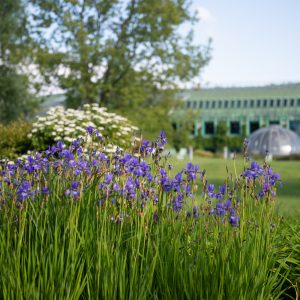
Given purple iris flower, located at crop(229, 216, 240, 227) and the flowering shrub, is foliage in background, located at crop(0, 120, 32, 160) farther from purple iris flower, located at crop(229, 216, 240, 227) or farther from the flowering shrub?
purple iris flower, located at crop(229, 216, 240, 227)

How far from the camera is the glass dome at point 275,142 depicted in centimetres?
5538

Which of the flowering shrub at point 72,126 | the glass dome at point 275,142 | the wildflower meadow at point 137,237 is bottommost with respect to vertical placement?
the glass dome at point 275,142

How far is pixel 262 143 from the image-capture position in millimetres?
55812

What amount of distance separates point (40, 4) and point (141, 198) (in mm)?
23981

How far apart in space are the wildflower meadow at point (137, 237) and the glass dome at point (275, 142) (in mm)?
51345

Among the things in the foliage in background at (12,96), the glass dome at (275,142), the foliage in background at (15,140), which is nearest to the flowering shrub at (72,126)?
the foliage in background at (15,140)

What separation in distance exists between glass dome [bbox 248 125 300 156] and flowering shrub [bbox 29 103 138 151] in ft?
128

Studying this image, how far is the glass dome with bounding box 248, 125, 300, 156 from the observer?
55.4 metres

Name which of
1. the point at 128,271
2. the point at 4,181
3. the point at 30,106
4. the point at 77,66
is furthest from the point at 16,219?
the point at 30,106

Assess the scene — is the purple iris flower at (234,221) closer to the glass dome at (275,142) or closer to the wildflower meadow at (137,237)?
the wildflower meadow at (137,237)

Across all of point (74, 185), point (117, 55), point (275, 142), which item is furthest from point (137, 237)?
Result: point (275, 142)

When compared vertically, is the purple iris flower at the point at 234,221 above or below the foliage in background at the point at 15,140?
above

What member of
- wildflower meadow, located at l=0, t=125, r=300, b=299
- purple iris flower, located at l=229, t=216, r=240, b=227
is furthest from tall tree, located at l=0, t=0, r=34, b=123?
purple iris flower, located at l=229, t=216, r=240, b=227

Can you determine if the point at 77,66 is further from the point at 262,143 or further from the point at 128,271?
the point at 262,143
